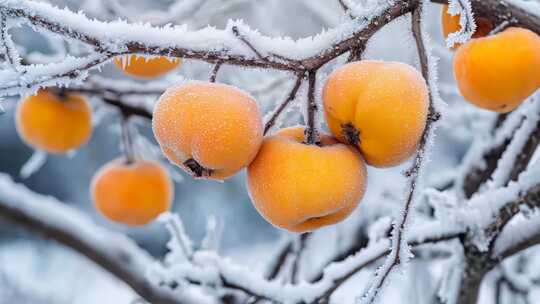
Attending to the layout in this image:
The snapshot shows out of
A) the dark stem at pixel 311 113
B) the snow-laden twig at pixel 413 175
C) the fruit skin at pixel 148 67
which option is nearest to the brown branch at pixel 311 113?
the dark stem at pixel 311 113

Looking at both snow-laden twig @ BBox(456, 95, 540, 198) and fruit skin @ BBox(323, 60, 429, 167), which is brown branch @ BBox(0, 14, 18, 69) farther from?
snow-laden twig @ BBox(456, 95, 540, 198)

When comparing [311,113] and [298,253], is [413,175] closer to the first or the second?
[311,113]

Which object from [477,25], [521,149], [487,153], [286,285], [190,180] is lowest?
[190,180]

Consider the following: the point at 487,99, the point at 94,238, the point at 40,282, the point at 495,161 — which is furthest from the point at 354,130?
the point at 40,282

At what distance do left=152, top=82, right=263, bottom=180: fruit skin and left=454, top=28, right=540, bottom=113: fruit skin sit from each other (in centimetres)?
33

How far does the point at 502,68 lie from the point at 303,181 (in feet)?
1.12

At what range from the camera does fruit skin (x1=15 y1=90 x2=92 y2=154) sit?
154 cm

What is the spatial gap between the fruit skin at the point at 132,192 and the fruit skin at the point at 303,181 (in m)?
0.78

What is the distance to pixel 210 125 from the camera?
65 centimetres

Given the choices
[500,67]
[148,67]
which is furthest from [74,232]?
[500,67]

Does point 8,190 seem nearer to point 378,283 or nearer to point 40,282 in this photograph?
point 378,283

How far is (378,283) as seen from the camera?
691mm

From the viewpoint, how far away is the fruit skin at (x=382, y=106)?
2.14ft

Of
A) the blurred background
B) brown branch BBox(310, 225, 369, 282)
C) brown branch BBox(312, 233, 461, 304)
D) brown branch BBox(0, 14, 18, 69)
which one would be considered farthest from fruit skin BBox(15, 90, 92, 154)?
brown branch BBox(0, 14, 18, 69)
